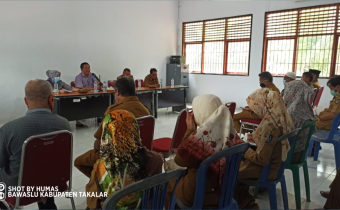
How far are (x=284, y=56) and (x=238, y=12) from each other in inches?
75.5

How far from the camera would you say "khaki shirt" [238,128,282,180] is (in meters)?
1.89

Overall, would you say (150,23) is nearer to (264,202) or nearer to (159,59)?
(159,59)

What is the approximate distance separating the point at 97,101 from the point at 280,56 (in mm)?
5163

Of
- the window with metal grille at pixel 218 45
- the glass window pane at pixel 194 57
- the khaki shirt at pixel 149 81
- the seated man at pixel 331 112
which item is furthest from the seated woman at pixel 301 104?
the glass window pane at pixel 194 57

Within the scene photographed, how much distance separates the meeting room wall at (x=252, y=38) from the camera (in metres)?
7.17

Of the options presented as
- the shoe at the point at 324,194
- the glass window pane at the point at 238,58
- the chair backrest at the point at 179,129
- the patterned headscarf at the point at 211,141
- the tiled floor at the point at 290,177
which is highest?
the glass window pane at the point at 238,58

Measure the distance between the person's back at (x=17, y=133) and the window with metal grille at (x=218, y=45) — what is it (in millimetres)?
7109

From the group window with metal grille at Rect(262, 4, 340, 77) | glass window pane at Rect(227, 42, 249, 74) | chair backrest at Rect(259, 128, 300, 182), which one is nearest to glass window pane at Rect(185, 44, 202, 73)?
glass window pane at Rect(227, 42, 249, 74)

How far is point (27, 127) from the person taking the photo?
1695 millimetres

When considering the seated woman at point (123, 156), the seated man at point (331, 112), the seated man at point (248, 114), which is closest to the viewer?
the seated woman at point (123, 156)

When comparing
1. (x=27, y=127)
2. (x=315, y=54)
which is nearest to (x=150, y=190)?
(x=27, y=127)

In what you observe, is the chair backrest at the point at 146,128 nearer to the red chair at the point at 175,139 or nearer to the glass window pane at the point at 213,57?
the red chair at the point at 175,139

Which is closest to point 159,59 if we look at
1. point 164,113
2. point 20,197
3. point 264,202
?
point 164,113

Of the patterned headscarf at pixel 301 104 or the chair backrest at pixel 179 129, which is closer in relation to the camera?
the chair backrest at pixel 179 129
